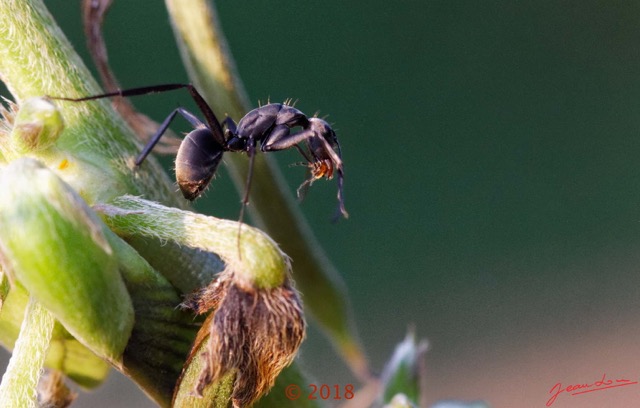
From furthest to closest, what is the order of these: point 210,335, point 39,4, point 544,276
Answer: point 544,276
point 39,4
point 210,335

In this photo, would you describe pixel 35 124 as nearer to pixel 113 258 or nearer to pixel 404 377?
pixel 113 258

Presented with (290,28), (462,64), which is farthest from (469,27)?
(290,28)

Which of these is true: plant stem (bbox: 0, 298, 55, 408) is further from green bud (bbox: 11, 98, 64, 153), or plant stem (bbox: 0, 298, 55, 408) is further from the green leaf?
the green leaf

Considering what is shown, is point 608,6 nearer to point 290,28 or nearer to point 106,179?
point 290,28

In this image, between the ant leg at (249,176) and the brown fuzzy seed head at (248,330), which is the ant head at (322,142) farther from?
the brown fuzzy seed head at (248,330)

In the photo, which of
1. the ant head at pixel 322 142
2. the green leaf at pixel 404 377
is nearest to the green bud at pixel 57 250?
the green leaf at pixel 404 377

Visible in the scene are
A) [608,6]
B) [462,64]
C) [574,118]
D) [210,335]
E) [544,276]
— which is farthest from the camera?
[608,6]
